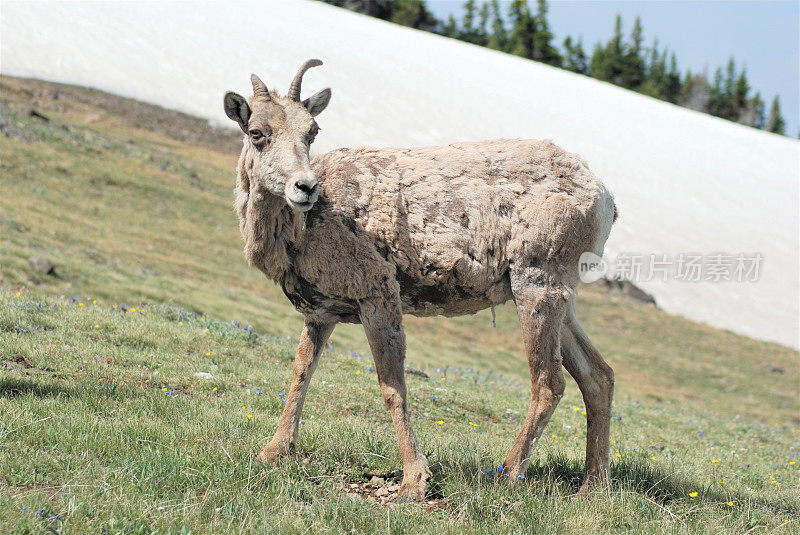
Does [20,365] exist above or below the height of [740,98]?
below

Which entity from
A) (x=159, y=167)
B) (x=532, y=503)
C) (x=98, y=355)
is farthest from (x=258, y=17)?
(x=532, y=503)

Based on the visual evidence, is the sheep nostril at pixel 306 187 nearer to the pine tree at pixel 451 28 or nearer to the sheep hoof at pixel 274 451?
the sheep hoof at pixel 274 451

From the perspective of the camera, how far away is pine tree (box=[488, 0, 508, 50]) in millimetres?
101188

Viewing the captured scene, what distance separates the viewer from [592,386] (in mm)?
6934

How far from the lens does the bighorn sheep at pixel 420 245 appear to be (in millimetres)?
6336

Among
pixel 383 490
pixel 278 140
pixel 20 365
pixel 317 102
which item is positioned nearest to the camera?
pixel 278 140

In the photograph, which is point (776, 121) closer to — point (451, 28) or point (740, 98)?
point (740, 98)

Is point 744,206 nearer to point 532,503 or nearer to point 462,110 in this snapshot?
point 462,110

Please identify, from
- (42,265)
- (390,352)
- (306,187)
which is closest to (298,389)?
(390,352)

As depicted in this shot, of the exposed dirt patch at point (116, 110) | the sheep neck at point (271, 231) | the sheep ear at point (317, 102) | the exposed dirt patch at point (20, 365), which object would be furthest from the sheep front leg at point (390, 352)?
the exposed dirt patch at point (116, 110)

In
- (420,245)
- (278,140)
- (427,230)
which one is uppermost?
(278,140)

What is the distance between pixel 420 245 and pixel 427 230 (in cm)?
16

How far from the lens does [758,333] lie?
38969 mm

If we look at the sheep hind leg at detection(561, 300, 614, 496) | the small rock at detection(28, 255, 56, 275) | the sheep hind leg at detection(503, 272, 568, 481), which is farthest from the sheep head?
the small rock at detection(28, 255, 56, 275)
